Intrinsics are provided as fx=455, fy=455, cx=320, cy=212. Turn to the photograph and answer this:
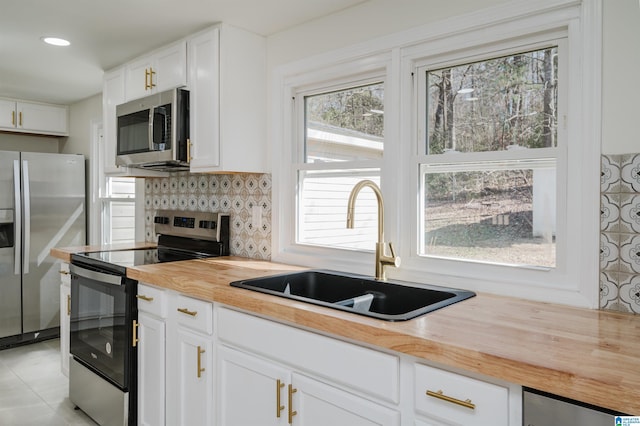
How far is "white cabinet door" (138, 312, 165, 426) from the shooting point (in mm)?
2197

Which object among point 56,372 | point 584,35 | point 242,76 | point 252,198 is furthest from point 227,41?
point 56,372

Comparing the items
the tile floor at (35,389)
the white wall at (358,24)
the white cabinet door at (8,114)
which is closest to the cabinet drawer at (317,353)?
the white wall at (358,24)

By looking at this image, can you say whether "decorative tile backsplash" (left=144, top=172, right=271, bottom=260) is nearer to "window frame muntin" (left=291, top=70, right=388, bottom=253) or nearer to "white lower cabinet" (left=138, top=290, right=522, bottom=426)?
"window frame muntin" (left=291, top=70, right=388, bottom=253)

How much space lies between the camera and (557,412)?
1.03 m

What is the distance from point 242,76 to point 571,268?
1.91 meters

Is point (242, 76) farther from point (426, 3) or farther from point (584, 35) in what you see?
point (584, 35)

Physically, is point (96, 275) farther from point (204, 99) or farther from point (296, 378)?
point (296, 378)

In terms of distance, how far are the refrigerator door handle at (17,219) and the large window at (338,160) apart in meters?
2.81

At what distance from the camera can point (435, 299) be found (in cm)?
182

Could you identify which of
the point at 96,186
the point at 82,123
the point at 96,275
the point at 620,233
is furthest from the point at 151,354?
the point at 82,123

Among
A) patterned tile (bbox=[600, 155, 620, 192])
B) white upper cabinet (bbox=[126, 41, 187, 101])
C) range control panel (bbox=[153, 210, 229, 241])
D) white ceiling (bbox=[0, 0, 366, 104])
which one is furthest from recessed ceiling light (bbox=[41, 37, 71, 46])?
patterned tile (bbox=[600, 155, 620, 192])

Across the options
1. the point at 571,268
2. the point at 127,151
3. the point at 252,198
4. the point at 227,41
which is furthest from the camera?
the point at 127,151

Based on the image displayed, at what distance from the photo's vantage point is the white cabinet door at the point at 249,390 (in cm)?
164

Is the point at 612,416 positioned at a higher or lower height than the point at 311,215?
lower
